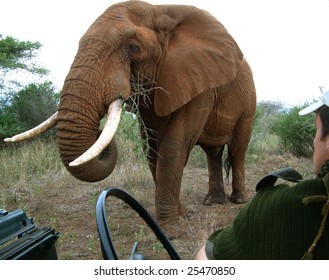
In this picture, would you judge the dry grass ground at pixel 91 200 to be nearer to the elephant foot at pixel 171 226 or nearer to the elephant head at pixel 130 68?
the elephant foot at pixel 171 226

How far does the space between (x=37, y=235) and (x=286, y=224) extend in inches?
37.8

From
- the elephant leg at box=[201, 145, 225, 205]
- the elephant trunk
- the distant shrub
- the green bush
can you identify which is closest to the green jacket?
the elephant trunk

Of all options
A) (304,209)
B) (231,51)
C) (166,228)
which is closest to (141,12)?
(231,51)

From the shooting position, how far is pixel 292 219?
1450 millimetres

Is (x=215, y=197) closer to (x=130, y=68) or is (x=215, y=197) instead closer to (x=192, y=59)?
(x=192, y=59)

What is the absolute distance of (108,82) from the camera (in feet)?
13.1

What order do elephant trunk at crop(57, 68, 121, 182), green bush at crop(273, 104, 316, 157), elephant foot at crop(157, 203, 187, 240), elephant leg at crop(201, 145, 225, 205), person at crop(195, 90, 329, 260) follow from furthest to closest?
1. green bush at crop(273, 104, 316, 157)
2. elephant leg at crop(201, 145, 225, 205)
3. elephant foot at crop(157, 203, 187, 240)
4. elephant trunk at crop(57, 68, 121, 182)
5. person at crop(195, 90, 329, 260)

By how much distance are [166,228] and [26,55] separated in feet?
30.0

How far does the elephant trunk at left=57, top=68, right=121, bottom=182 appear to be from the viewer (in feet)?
12.3

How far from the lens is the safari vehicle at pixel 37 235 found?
4.83ft

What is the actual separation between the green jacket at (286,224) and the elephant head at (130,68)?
2.16 metres

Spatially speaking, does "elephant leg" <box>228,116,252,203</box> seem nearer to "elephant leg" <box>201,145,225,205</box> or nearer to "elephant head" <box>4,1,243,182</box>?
"elephant leg" <box>201,145,225,205</box>

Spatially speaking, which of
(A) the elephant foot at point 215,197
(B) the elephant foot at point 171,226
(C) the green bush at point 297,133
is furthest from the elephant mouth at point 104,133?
(C) the green bush at point 297,133

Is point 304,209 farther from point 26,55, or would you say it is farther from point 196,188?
point 26,55
